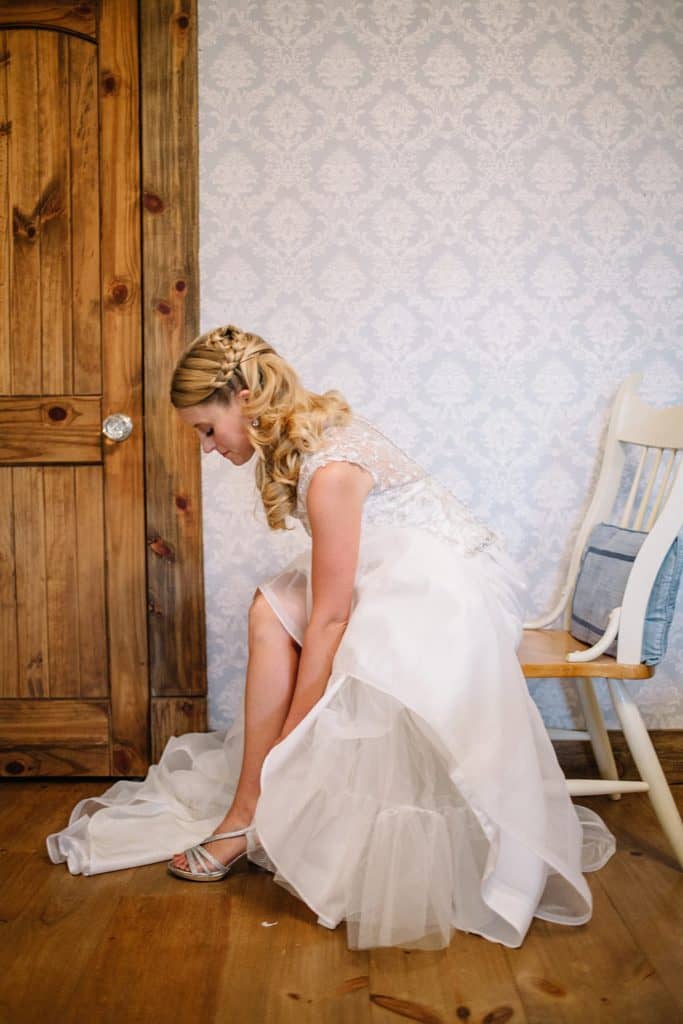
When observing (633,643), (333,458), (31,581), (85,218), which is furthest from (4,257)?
(633,643)

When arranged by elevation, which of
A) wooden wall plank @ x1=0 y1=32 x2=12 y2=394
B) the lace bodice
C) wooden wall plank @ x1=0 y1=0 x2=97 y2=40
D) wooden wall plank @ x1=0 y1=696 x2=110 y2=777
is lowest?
wooden wall plank @ x1=0 y1=696 x2=110 y2=777

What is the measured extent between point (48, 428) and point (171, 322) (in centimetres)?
41

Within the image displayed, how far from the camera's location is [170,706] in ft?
7.63

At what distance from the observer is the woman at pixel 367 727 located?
1479 millimetres

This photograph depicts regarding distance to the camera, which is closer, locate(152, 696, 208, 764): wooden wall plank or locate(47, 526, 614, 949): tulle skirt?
locate(47, 526, 614, 949): tulle skirt

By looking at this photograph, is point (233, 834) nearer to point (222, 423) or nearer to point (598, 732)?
point (222, 423)

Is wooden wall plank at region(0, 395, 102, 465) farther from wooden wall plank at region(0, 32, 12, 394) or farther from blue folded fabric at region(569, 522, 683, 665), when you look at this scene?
blue folded fabric at region(569, 522, 683, 665)

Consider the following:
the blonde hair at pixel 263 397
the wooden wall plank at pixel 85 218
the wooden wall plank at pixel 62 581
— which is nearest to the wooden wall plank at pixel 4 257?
the wooden wall plank at pixel 85 218

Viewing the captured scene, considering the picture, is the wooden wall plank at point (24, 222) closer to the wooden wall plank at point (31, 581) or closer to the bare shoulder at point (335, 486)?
the wooden wall plank at point (31, 581)

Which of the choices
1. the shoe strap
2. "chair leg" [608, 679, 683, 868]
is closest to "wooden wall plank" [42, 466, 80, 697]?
the shoe strap

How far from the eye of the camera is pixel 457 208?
7.48 ft

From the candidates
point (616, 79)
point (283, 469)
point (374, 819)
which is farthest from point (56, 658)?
point (616, 79)

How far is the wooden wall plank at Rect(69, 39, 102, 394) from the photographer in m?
2.26

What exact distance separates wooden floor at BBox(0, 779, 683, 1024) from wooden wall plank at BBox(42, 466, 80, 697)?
2.12ft
